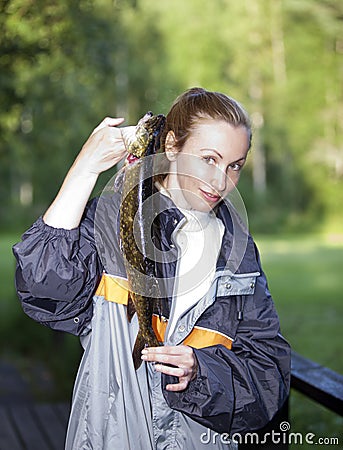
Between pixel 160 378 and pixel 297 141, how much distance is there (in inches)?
910

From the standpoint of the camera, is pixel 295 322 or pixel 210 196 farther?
pixel 295 322

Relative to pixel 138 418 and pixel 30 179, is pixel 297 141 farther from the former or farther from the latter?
pixel 138 418

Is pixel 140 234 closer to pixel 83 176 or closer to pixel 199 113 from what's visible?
pixel 83 176

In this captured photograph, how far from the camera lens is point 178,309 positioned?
66.1 inches

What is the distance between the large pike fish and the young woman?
1.8 inches

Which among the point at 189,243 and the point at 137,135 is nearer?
the point at 137,135

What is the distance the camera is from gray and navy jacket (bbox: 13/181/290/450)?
1.62 metres

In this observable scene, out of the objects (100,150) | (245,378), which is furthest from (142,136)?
(245,378)

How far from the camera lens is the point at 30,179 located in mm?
25203

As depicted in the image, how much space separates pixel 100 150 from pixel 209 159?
0.80ft

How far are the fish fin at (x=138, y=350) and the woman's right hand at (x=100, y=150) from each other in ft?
1.21

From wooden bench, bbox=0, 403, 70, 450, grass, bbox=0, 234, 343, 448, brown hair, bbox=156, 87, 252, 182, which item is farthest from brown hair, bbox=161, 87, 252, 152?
grass, bbox=0, 234, 343, 448

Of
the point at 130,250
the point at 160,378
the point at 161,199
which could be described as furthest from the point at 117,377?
the point at 161,199

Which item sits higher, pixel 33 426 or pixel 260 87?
pixel 33 426
